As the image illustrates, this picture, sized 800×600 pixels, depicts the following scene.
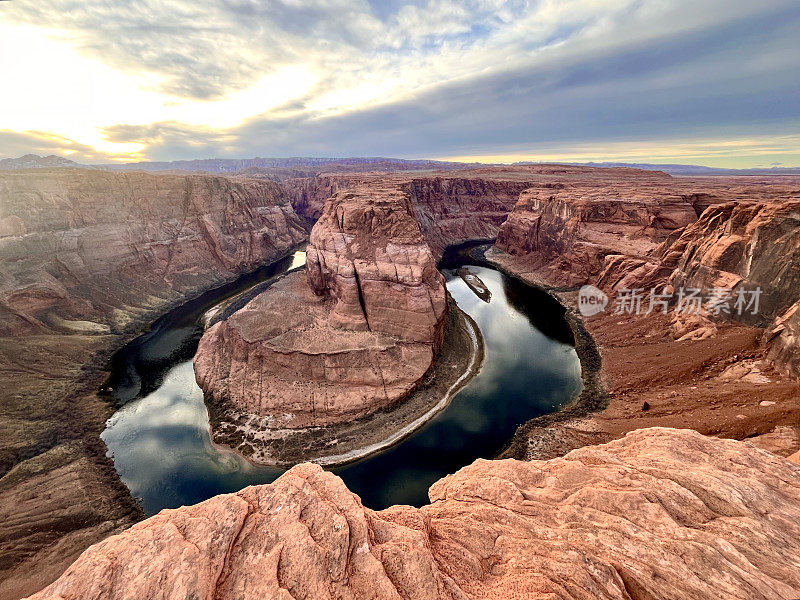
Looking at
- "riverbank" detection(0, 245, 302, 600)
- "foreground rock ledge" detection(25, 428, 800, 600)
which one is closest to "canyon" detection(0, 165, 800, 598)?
"foreground rock ledge" detection(25, 428, 800, 600)

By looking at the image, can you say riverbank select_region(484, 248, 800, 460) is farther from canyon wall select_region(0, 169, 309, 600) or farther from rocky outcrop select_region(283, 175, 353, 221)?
rocky outcrop select_region(283, 175, 353, 221)

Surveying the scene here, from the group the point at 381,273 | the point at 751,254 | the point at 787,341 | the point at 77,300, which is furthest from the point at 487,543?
the point at 77,300

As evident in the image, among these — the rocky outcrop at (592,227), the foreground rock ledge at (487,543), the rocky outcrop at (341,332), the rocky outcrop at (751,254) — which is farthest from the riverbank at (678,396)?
the rocky outcrop at (592,227)

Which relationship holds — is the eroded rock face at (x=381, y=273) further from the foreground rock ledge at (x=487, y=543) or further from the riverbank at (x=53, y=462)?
the foreground rock ledge at (x=487, y=543)

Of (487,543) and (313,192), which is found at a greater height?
(313,192)

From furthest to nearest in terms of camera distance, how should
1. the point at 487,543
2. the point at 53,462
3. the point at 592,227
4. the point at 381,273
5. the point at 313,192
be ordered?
1. the point at 313,192
2. the point at 592,227
3. the point at 381,273
4. the point at 53,462
5. the point at 487,543

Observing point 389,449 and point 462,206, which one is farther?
point 462,206

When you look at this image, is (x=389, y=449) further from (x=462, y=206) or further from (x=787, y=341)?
(x=462, y=206)
